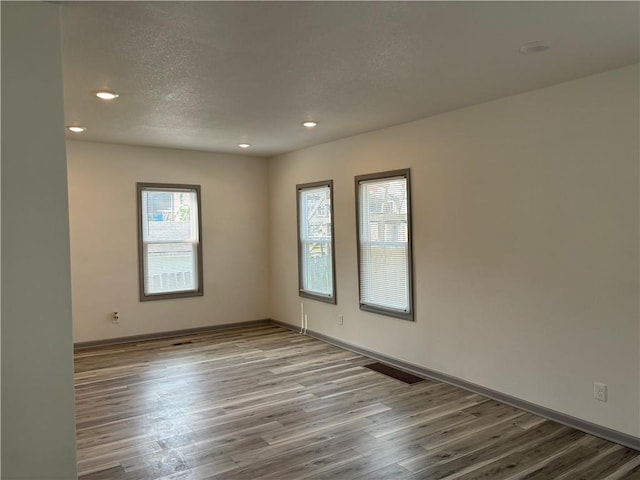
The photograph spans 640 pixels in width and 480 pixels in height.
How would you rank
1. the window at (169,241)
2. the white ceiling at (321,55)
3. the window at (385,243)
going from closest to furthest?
1. the white ceiling at (321,55)
2. the window at (385,243)
3. the window at (169,241)

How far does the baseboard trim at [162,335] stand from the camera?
235 inches

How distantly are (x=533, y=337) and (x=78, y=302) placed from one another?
5076mm

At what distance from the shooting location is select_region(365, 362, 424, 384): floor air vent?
4582 mm

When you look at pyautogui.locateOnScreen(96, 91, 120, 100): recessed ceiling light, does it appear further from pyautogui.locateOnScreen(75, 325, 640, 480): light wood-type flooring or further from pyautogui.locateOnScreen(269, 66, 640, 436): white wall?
pyautogui.locateOnScreen(269, 66, 640, 436): white wall

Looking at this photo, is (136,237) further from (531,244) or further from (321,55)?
(531,244)

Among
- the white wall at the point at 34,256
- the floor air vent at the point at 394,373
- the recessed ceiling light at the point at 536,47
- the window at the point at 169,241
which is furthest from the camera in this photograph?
the window at the point at 169,241

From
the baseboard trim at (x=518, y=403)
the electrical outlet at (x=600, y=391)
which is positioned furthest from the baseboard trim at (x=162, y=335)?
the electrical outlet at (x=600, y=391)

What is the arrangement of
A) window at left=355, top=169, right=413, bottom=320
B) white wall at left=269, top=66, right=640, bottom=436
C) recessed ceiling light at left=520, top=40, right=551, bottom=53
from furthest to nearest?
window at left=355, top=169, right=413, bottom=320 < white wall at left=269, top=66, right=640, bottom=436 < recessed ceiling light at left=520, top=40, right=551, bottom=53

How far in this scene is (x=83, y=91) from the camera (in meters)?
3.60

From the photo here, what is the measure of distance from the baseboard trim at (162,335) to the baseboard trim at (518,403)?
1.90 metres

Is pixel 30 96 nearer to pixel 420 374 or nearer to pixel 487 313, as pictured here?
pixel 487 313

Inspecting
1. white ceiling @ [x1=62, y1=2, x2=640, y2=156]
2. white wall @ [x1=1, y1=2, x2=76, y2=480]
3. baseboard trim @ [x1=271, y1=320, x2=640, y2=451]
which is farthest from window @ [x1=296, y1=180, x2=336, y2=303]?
white wall @ [x1=1, y1=2, x2=76, y2=480]

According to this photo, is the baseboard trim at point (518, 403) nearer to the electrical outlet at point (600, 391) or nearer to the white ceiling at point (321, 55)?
the electrical outlet at point (600, 391)

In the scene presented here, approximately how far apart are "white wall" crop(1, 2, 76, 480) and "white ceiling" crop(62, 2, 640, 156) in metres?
0.32
